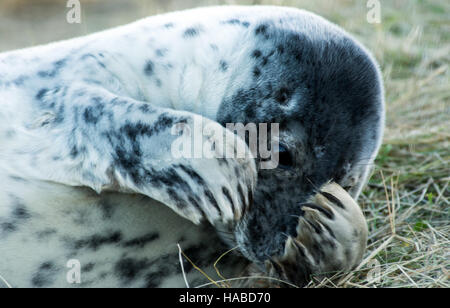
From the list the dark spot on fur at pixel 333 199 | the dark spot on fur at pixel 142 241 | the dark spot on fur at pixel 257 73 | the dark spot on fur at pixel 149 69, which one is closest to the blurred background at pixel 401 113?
the dark spot on fur at pixel 333 199

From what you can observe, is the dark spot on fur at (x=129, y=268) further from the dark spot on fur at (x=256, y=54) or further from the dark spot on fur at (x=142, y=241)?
the dark spot on fur at (x=256, y=54)

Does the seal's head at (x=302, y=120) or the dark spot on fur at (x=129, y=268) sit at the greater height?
the seal's head at (x=302, y=120)

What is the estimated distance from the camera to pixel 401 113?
364cm

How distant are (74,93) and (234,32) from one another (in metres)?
0.61

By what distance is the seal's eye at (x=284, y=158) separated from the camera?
2.03m

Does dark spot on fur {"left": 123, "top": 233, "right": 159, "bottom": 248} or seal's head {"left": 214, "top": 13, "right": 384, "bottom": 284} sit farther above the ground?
seal's head {"left": 214, "top": 13, "right": 384, "bottom": 284}

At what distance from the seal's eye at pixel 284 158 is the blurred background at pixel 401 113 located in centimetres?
40

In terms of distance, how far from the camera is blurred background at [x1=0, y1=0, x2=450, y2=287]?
220cm

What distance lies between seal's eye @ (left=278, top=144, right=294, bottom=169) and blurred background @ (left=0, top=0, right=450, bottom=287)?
40 centimetres

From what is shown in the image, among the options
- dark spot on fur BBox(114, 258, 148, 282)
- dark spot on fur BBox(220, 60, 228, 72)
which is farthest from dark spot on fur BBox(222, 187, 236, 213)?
dark spot on fur BBox(220, 60, 228, 72)

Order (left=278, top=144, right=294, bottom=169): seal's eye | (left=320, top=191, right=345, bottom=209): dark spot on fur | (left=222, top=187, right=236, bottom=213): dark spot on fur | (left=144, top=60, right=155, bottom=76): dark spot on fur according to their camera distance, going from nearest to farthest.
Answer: (left=222, top=187, right=236, bottom=213): dark spot on fur < (left=320, top=191, right=345, bottom=209): dark spot on fur < (left=278, top=144, right=294, bottom=169): seal's eye < (left=144, top=60, right=155, bottom=76): dark spot on fur

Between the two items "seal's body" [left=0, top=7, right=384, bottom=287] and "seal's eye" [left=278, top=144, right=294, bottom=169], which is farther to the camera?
"seal's eye" [left=278, top=144, right=294, bottom=169]

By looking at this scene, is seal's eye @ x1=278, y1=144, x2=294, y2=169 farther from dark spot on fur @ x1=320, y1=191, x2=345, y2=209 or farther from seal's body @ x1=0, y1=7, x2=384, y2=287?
dark spot on fur @ x1=320, y1=191, x2=345, y2=209
